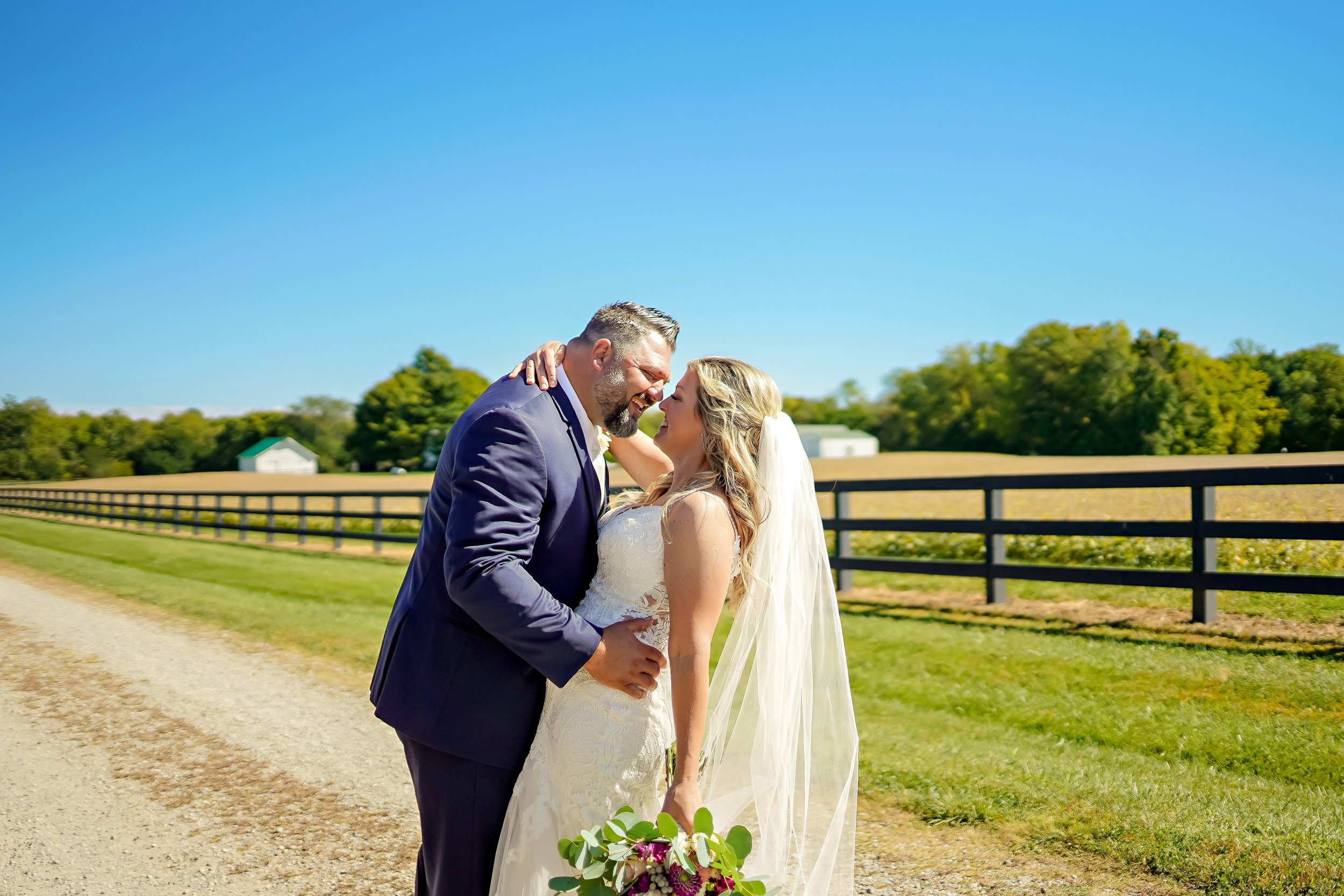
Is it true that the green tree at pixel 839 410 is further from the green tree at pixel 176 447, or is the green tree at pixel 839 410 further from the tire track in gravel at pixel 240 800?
the tire track in gravel at pixel 240 800

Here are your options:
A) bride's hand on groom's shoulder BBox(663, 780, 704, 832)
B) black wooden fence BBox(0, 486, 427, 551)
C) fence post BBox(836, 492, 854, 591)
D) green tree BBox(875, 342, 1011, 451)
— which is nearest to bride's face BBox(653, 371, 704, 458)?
bride's hand on groom's shoulder BBox(663, 780, 704, 832)

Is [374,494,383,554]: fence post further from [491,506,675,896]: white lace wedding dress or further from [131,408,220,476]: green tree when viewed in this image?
[131,408,220,476]: green tree

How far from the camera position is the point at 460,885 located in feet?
8.01

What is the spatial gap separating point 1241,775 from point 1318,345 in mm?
14952

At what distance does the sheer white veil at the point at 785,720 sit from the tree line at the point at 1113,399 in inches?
470

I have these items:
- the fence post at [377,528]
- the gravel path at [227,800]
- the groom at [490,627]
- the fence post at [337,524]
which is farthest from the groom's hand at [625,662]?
the fence post at [337,524]

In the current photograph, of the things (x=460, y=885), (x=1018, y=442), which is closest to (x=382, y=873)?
(x=460, y=885)

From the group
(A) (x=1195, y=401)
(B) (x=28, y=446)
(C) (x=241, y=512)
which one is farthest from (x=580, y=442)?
(B) (x=28, y=446)

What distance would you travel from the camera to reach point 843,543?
10.6m

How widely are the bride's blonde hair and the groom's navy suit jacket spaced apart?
33cm

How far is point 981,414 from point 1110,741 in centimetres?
6443

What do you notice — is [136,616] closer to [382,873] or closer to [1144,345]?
[382,873]

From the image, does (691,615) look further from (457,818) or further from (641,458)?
(641,458)

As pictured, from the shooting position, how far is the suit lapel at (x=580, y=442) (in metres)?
2.56
